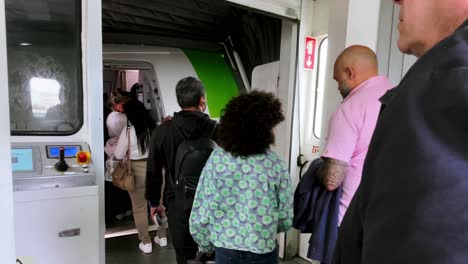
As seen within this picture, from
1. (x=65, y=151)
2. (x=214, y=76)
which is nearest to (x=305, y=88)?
(x=214, y=76)

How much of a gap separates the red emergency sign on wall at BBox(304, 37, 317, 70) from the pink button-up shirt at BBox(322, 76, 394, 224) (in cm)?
125

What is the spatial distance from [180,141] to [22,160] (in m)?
0.85

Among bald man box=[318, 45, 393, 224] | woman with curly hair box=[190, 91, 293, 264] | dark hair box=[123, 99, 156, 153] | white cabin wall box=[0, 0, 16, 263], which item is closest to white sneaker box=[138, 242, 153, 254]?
dark hair box=[123, 99, 156, 153]

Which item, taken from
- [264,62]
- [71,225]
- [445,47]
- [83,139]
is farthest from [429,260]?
[264,62]

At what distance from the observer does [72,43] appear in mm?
1475

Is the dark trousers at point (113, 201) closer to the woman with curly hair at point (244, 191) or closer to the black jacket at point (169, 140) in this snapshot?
the black jacket at point (169, 140)

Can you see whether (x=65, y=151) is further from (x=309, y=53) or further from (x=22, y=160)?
(x=309, y=53)

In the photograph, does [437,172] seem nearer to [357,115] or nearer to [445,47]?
[445,47]

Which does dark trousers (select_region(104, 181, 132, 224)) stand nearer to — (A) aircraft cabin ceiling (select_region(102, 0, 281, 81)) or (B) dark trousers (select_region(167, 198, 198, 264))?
(A) aircraft cabin ceiling (select_region(102, 0, 281, 81))

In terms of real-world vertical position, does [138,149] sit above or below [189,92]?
below

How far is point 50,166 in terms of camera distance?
4.47ft

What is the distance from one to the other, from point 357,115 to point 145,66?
115 inches

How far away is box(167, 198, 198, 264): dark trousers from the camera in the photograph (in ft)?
5.92

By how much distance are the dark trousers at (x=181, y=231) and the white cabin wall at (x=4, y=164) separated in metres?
1.07
